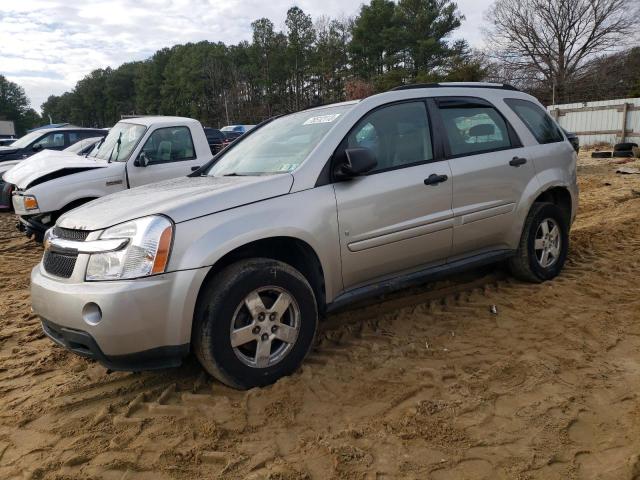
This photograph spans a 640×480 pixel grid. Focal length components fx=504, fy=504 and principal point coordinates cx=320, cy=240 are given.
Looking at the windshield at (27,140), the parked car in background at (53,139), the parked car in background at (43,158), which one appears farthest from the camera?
the parked car in background at (53,139)

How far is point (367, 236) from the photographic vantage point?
3.51 m

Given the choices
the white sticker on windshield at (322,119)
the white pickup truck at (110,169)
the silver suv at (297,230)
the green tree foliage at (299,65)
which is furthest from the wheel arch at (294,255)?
the green tree foliage at (299,65)

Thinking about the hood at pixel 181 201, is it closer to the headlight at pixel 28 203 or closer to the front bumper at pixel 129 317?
the front bumper at pixel 129 317

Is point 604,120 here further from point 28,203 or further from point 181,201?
point 181,201

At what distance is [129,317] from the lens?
2682 mm

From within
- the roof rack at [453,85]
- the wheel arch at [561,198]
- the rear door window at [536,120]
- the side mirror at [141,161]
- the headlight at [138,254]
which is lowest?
the wheel arch at [561,198]

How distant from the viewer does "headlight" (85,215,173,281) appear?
2730 millimetres

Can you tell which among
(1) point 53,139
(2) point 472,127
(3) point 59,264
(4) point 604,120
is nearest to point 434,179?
(2) point 472,127

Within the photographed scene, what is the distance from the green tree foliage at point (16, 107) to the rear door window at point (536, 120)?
117 m

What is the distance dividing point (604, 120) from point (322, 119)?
841 inches

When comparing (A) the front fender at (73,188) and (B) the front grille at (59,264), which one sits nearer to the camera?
(B) the front grille at (59,264)

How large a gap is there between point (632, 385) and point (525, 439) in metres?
0.96

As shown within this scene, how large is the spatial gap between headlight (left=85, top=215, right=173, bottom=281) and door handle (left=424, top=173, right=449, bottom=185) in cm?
196

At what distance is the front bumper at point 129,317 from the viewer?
2682mm
